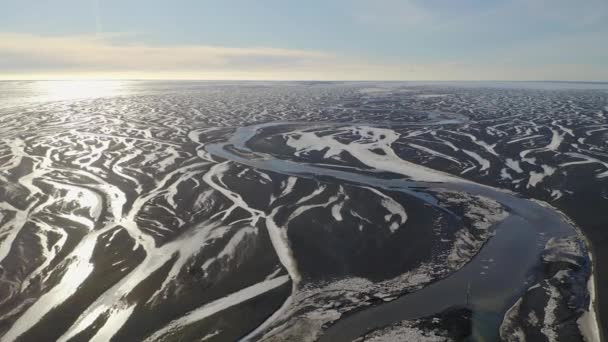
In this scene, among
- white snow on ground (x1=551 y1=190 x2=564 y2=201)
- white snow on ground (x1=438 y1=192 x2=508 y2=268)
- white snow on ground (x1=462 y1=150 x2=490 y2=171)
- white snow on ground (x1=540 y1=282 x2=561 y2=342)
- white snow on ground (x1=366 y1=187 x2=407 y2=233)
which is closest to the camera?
white snow on ground (x1=540 y1=282 x2=561 y2=342)

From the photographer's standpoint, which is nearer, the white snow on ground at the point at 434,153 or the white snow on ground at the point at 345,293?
the white snow on ground at the point at 345,293

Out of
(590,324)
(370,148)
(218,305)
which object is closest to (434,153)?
(370,148)

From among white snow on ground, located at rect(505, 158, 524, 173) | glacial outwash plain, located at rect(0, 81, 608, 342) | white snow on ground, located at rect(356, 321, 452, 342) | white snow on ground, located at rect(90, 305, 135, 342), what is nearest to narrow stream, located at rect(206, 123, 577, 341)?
glacial outwash plain, located at rect(0, 81, 608, 342)

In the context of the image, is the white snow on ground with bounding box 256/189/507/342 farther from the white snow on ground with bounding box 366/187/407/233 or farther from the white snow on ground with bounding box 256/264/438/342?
the white snow on ground with bounding box 366/187/407/233

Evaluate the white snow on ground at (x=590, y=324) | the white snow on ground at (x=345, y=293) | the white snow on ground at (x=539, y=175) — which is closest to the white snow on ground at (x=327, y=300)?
the white snow on ground at (x=345, y=293)

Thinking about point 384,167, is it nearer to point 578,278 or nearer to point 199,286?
point 578,278

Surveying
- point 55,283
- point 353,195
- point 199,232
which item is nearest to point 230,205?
point 199,232

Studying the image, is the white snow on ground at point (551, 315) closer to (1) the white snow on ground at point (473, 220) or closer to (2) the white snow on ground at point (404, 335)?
(2) the white snow on ground at point (404, 335)
